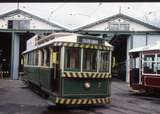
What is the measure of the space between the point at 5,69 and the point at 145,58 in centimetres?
3106

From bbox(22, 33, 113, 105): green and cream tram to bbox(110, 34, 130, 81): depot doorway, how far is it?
92.3ft

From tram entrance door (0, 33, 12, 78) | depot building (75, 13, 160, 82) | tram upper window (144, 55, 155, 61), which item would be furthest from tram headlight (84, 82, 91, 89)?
tram entrance door (0, 33, 12, 78)

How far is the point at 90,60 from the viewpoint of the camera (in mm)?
15133

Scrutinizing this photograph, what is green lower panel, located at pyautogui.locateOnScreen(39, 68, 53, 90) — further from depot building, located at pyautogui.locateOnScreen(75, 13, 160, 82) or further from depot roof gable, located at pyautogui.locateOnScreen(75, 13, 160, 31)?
depot roof gable, located at pyautogui.locateOnScreen(75, 13, 160, 31)

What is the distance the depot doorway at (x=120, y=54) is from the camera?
4619 centimetres

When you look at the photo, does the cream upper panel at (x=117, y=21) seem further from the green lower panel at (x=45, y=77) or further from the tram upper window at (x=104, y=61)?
the tram upper window at (x=104, y=61)

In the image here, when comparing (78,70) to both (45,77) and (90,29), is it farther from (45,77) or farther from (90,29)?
(90,29)

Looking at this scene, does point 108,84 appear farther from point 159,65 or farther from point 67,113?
point 159,65

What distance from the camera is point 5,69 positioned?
50.5 meters

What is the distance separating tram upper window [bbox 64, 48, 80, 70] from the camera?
47.9ft

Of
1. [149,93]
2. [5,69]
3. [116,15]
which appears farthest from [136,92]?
[5,69]

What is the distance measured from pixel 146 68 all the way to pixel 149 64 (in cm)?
38

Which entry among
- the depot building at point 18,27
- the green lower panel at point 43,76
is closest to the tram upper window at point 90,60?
the green lower panel at point 43,76

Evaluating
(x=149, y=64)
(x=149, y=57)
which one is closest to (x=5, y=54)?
(x=149, y=57)
